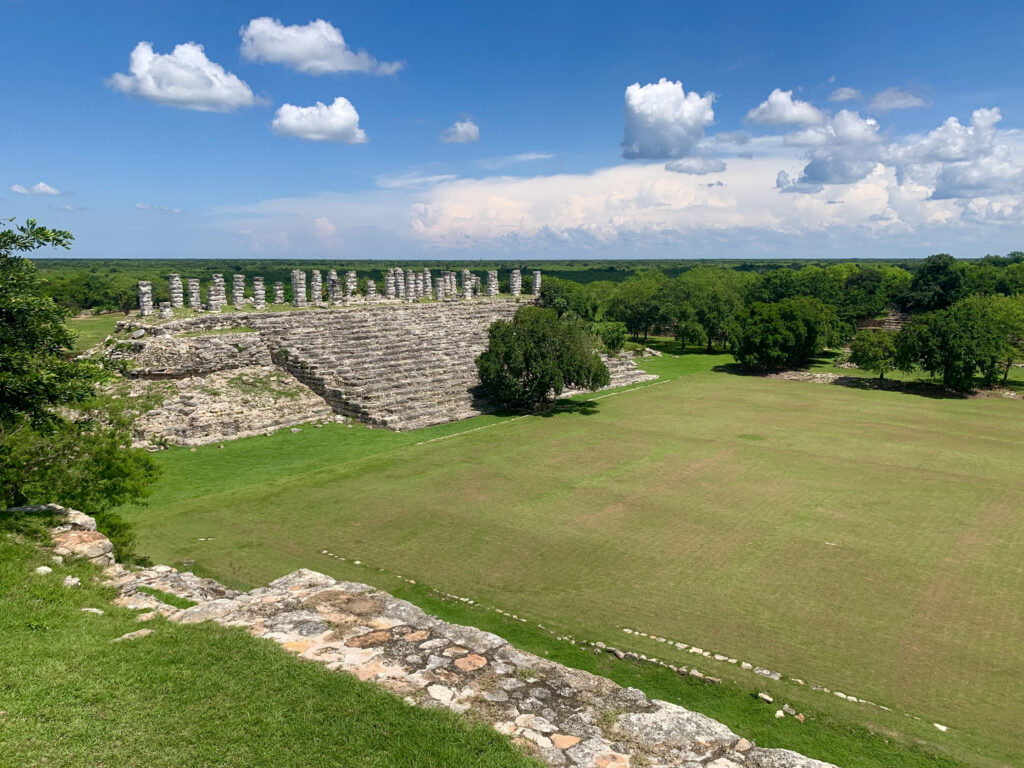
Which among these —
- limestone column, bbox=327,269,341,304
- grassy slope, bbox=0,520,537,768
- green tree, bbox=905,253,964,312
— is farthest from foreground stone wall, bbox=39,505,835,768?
green tree, bbox=905,253,964,312

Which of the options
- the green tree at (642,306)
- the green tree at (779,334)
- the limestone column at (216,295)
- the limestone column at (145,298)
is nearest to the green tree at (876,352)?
the green tree at (779,334)

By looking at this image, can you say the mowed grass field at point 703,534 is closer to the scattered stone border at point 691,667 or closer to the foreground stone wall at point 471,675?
the scattered stone border at point 691,667

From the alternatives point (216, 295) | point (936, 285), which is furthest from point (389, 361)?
point (936, 285)

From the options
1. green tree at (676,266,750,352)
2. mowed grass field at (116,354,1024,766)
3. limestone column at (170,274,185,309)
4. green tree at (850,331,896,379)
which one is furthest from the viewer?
green tree at (676,266,750,352)

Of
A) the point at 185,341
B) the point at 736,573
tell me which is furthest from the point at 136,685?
the point at 185,341

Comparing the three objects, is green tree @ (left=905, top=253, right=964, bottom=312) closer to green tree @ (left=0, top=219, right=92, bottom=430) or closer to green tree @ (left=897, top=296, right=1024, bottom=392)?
green tree @ (left=897, top=296, right=1024, bottom=392)
